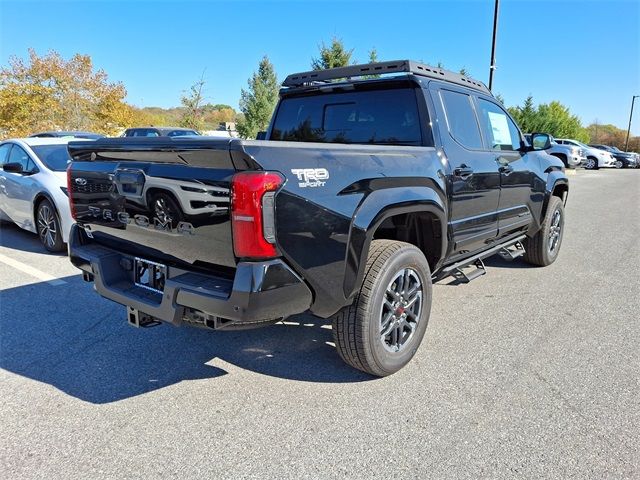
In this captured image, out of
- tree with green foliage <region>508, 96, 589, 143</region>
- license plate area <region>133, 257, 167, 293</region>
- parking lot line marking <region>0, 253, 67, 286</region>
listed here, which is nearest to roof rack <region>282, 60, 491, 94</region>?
license plate area <region>133, 257, 167, 293</region>

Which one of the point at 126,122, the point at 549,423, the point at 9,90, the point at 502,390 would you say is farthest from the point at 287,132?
the point at 126,122

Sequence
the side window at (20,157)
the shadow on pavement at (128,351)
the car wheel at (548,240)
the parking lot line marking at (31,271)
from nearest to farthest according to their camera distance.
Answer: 1. the shadow on pavement at (128,351)
2. the parking lot line marking at (31,271)
3. the car wheel at (548,240)
4. the side window at (20,157)

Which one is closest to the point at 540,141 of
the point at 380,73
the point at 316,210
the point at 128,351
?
the point at 380,73

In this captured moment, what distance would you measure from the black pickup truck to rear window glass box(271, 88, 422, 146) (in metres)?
0.01

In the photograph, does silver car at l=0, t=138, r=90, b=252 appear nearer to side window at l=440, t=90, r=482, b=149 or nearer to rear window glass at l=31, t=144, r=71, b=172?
rear window glass at l=31, t=144, r=71, b=172

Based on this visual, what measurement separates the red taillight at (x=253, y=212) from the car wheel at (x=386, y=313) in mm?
869

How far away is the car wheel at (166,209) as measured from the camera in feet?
8.27

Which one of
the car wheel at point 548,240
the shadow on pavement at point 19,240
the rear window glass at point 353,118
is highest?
the rear window glass at point 353,118

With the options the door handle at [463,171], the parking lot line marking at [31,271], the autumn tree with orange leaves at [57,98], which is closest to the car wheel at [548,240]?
the door handle at [463,171]

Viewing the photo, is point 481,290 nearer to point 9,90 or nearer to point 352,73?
point 352,73

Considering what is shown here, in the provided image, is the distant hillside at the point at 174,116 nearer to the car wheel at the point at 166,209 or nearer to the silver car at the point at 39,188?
the silver car at the point at 39,188

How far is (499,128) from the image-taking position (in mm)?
4684

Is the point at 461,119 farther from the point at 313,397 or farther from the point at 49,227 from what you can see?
the point at 49,227

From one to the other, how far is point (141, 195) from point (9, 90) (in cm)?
2614
